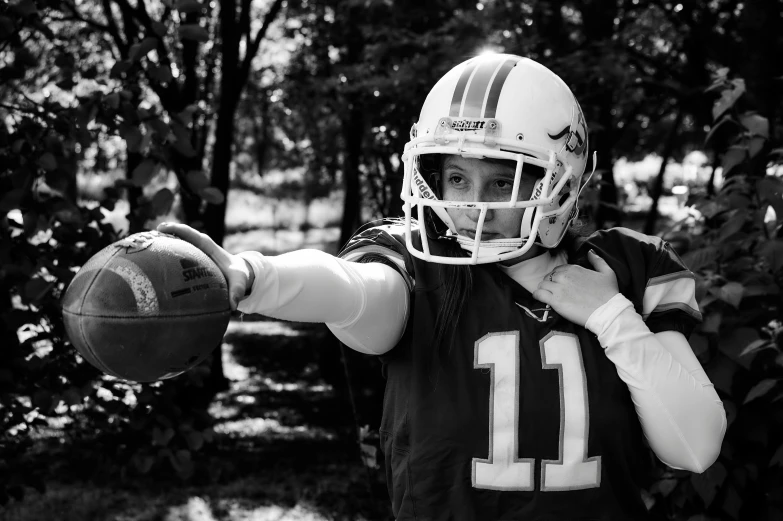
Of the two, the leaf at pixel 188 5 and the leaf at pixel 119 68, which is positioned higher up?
the leaf at pixel 188 5

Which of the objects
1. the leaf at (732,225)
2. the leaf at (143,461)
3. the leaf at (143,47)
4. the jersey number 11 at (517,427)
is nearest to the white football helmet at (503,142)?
the jersey number 11 at (517,427)

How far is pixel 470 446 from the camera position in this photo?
6.63ft

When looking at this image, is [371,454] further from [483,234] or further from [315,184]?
[315,184]

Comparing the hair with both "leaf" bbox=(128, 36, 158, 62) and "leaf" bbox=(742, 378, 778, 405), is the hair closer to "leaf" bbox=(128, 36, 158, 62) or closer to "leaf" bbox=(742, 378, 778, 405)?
"leaf" bbox=(742, 378, 778, 405)

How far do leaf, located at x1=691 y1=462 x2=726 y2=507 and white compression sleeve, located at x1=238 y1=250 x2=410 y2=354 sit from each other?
1896mm

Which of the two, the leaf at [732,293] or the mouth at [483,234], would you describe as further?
the leaf at [732,293]

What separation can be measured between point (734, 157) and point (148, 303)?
9.02 ft

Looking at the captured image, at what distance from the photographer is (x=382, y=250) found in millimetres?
2117

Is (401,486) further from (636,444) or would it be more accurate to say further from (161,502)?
(161,502)

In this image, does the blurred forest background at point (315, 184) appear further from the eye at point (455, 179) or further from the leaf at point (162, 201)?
the eye at point (455, 179)

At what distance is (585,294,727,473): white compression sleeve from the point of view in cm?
200

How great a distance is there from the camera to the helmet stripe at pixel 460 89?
7.26 feet

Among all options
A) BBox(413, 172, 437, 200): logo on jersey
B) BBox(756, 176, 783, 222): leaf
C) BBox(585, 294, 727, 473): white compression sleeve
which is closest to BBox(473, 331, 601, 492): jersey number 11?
BBox(585, 294, 727, 473): white compression sleeve

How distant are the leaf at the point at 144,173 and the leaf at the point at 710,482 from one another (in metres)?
2.52
